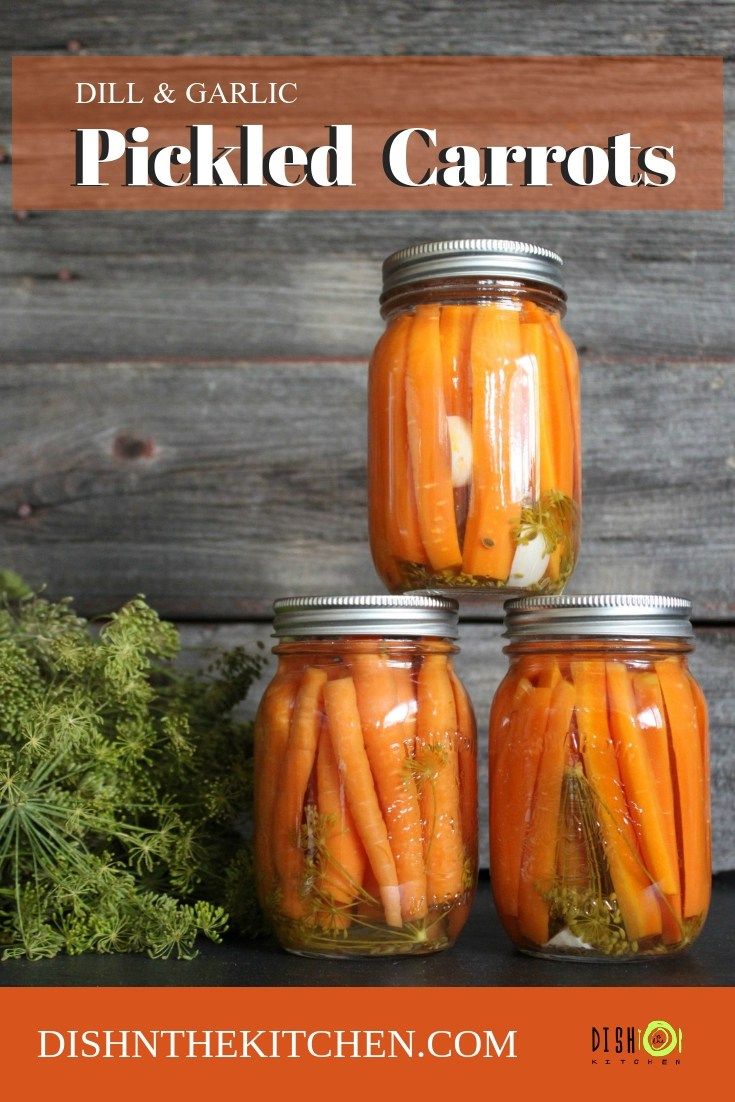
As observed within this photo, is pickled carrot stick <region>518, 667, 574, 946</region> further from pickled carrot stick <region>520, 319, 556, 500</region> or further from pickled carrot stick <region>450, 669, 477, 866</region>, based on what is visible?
pickled carrot stick <region>520, 319, 556, 500</region>

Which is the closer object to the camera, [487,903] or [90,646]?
[90,646]

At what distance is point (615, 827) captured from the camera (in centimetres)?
86

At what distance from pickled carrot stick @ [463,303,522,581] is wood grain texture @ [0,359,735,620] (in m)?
0.40

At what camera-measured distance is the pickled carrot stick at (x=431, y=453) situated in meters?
Result: 0.92

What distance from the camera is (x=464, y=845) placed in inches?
36.0

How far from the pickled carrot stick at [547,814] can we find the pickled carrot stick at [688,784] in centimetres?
8

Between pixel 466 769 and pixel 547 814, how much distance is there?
76 mm

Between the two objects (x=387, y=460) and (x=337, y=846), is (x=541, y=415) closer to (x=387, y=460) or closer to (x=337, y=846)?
(x=387, y=460)

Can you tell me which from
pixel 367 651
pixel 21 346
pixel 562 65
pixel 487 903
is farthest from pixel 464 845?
pixel 562 65

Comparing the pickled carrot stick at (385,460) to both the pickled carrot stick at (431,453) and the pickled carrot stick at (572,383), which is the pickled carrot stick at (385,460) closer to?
the pickled carrot stick at (431,453)

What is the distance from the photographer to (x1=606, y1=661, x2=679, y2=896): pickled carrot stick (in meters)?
0.86

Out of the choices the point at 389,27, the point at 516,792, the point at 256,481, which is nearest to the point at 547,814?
the point at 516,792
